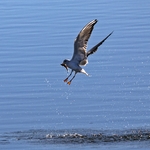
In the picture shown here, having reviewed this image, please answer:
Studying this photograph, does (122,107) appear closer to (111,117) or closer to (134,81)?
(111,117)

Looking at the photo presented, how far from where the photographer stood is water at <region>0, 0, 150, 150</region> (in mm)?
17109

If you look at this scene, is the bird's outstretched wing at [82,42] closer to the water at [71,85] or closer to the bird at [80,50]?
the bird at [80,50]

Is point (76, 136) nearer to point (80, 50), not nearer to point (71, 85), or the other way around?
point (80, 50)

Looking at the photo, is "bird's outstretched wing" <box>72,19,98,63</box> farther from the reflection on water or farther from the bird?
the reflection on water

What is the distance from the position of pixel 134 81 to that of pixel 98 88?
1.08 meters

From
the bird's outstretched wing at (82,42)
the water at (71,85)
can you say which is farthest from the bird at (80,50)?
the water at (71,85)

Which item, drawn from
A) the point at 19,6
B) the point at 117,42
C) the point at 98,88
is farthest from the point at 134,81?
the point at 19,6

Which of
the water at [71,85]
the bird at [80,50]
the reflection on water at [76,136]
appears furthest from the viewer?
the water at [71,85]

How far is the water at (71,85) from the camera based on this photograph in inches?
674

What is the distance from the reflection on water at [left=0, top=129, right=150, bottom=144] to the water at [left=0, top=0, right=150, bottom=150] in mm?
20

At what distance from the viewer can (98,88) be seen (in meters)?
20.4

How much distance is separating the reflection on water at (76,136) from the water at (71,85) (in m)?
0.02

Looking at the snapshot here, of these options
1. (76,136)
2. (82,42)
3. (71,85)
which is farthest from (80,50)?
(71,85)

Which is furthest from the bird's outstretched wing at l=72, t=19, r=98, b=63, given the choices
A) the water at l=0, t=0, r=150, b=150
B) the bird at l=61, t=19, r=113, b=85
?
the water at l=0, t=0, r=150, b=150
